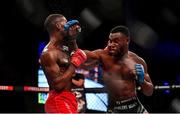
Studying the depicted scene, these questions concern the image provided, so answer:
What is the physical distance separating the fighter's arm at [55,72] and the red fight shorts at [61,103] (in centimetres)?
6

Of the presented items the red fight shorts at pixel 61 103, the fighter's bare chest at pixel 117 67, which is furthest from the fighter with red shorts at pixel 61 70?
the fighter's bare chest at pixel 117 67

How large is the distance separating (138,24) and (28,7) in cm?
133

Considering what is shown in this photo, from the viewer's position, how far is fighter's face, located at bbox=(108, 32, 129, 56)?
3.42 meters

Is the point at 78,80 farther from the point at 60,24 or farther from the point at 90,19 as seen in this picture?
the point at 60,24

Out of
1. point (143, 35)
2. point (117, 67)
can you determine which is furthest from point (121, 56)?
point (143, 35)

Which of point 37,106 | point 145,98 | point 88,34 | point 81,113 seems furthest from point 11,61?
point 145,98

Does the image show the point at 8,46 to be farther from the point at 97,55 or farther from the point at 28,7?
the point at 97,55

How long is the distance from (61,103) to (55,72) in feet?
0.77

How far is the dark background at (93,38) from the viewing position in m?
5.06

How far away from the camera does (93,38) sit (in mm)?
5898

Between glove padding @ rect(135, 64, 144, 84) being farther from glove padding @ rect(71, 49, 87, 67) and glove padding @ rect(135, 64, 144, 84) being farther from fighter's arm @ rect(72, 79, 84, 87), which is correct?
fighter's arm @ rect(72, 79, 84, 87)

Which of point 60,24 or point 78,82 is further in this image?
point 78,82

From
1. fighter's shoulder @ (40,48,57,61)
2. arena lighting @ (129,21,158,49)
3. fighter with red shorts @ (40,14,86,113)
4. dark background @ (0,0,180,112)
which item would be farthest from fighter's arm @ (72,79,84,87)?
fighter's shoulder @ (40,48,57,61)

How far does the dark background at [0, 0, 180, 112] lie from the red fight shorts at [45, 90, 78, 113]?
6.40ft
